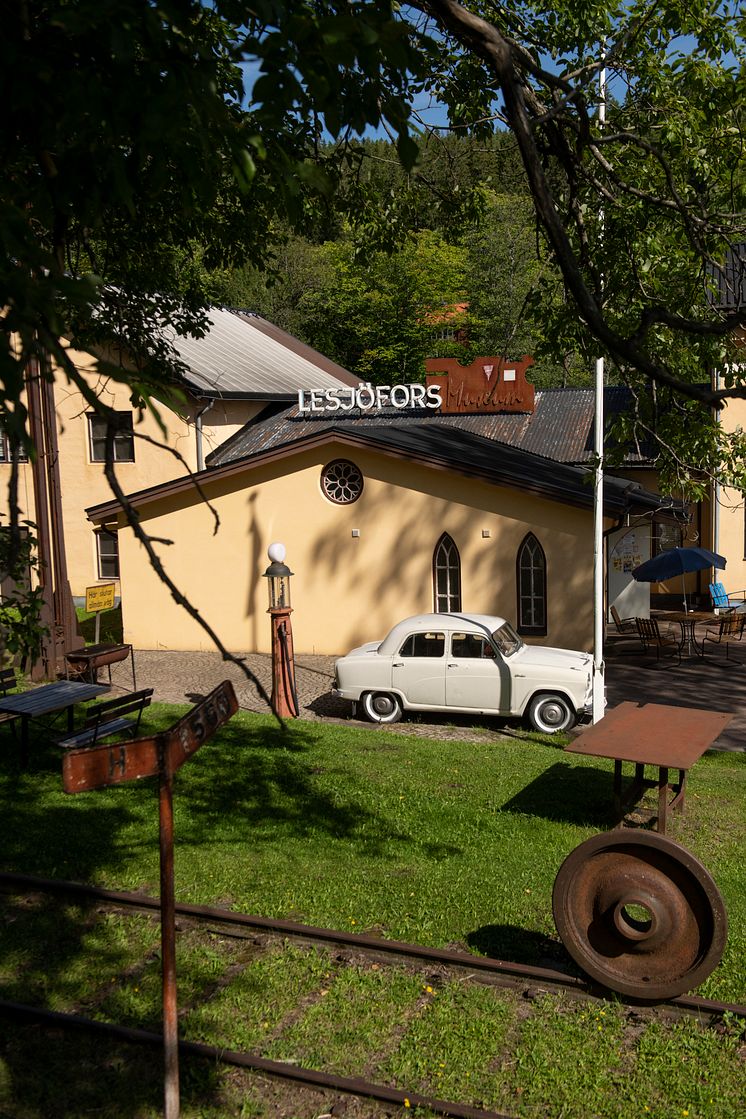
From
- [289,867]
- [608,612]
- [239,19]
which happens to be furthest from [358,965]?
[608,612]

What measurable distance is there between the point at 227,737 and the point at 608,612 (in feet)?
39.2

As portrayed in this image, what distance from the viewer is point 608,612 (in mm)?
23000

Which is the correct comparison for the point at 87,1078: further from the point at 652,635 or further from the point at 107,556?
the point at 107,556

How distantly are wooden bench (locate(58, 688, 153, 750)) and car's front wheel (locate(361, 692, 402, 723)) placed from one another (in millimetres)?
3924

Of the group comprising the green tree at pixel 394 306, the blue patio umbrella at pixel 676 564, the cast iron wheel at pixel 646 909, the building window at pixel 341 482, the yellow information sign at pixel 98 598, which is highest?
the green tree at pixel 394 306

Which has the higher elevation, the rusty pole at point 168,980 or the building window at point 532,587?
the building window at point 532,587

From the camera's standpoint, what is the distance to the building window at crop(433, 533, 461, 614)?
2056cm

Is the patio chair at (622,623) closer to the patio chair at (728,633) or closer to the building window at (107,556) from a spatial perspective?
the patio chair at (728,633)

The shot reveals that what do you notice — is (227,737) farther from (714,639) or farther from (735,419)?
(735,419)

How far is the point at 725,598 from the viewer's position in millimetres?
24328

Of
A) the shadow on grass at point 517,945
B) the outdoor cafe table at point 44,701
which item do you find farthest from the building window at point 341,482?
the shadow on grass at point 517,945

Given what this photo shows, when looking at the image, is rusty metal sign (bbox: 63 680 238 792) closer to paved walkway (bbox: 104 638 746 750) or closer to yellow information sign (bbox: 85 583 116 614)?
paved walkway (bbox: 104 638 746 750)

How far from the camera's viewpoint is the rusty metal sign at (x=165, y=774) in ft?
15.1

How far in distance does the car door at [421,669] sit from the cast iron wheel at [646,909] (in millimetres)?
8896
